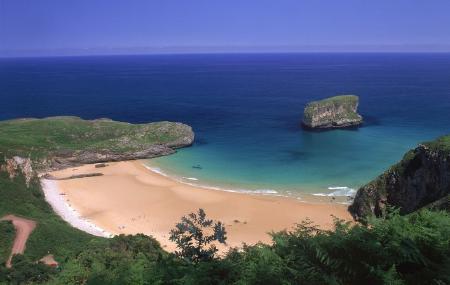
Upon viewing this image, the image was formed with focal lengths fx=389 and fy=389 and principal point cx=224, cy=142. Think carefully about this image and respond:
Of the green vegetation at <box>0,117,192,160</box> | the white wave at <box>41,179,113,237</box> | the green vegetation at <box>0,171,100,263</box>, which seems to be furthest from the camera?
the green vegetation at <box>0,117,192,160</box>

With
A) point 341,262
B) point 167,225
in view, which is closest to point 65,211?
point 167,225

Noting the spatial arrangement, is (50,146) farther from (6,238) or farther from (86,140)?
(6,238)

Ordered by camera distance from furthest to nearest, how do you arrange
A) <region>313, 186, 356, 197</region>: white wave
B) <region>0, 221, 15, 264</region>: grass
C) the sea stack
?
the sea stack, <region>313, 186, 356, 197</region>: white wave, <region>0, 221, 15, 264</region>: grass

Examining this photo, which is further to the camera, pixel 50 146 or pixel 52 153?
pixel 50 146

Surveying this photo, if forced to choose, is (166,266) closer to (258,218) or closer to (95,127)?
(258,218)

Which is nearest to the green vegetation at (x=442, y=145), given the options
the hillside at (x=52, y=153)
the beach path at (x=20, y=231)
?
the hillside at (x=52, y=153)

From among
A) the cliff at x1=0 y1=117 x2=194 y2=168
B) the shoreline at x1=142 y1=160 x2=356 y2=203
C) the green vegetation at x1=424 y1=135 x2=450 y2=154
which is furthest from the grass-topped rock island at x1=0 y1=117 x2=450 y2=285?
the shoreline at x1=142 y1=160 x2=356 y2=203

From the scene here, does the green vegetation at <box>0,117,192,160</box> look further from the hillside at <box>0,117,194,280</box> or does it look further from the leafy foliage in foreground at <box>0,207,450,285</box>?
the leafy foliage in foreground at <box>0,207,450,285</box>
